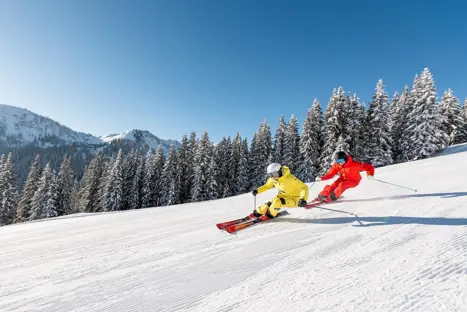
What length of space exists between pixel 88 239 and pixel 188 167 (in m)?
36.4

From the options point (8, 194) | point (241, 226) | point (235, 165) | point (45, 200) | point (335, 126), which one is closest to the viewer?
point (241, 226)

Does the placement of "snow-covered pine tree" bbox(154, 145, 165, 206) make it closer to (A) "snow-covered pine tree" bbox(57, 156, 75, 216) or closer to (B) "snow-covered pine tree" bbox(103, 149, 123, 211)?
(B) "snow-covered pine tree" bbox(103, 149, 123, 211)

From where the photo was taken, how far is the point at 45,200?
3522 centimetres

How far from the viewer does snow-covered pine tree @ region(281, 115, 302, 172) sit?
38062mm

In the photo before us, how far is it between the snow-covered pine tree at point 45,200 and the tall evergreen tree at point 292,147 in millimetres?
34189

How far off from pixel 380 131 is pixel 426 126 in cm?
480

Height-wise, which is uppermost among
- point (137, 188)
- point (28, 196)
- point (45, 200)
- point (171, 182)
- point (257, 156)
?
point (257, 156)

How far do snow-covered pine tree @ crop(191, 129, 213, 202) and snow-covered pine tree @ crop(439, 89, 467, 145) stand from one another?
119 feet

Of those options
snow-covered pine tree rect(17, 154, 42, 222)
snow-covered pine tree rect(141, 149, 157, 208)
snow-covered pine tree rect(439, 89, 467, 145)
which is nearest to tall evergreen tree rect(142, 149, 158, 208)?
snow-covered pine tree rect(141, 149, 157, 208)

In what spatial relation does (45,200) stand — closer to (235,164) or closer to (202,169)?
(202,169)

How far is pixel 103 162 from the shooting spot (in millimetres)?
46375

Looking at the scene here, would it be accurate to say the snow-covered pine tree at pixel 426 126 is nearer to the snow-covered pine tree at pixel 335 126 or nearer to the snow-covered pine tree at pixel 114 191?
the snow-covered pine tree at pixel 335 126

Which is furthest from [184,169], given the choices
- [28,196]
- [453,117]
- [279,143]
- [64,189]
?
[453,117]

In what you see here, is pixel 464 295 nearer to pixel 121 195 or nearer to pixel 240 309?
pixel 240 309
